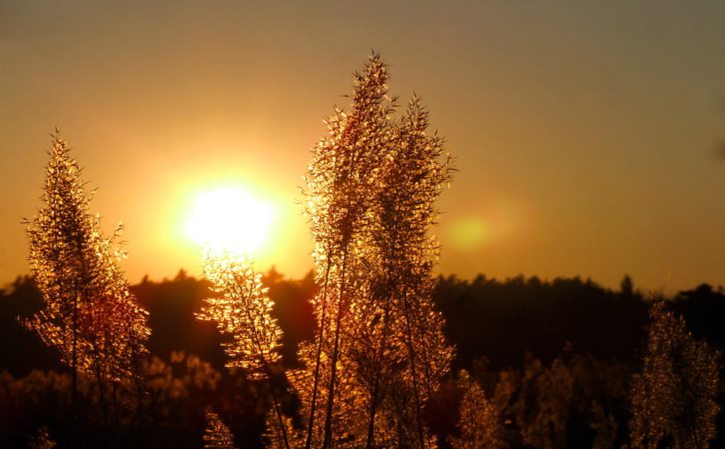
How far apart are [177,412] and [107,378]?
6209 centimetres

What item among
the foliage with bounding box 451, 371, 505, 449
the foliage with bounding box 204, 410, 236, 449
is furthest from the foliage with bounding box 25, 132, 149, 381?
the foliage with bounding box 451, 371, 505, 449

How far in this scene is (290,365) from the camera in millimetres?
124938

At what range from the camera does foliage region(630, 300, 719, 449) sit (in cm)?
4588

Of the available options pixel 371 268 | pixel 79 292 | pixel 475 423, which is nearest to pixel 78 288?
pixel 79 292

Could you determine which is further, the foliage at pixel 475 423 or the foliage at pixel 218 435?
the foliage at pixel 475 423

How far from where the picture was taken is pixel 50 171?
25094 millimetres

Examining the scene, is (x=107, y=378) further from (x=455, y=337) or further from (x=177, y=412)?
(x=455, y=337)

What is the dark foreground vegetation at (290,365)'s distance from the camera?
73812mm

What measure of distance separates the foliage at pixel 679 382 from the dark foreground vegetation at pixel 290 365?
1924 millimetres

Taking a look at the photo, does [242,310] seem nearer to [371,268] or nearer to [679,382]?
[371,268]

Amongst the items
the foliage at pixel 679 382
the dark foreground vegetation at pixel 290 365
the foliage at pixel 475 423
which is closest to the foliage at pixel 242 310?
the dark foreground vegetation at pixel 290 365

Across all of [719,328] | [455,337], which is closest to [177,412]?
[455,337]

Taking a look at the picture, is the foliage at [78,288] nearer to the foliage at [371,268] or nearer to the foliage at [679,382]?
the foliage at [371,268]

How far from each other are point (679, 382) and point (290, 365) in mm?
85003
